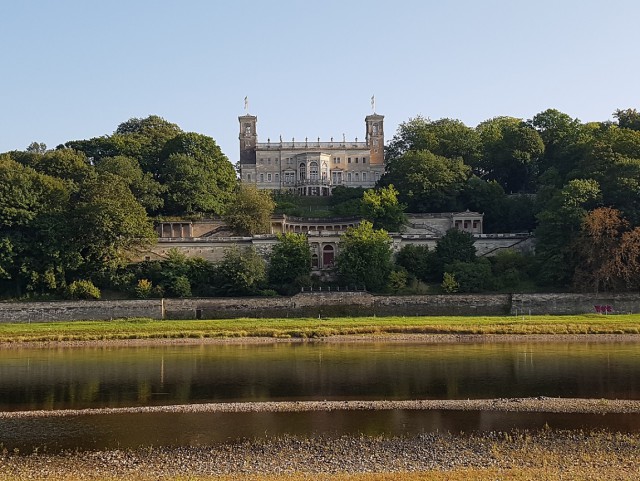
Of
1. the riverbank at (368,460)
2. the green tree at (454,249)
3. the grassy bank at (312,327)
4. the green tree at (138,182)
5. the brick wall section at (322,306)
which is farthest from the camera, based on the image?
the green tree at (138,182)

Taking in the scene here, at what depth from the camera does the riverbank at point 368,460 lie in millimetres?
15000

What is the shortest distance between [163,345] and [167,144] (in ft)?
99.5

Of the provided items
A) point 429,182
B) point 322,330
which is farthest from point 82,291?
point 429,182

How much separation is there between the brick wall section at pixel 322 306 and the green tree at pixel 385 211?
10523mm

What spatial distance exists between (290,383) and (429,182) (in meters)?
36.3

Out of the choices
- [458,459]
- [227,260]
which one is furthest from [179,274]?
[458,459]

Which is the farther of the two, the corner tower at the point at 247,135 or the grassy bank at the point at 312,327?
the corner tower at the point at 247,135

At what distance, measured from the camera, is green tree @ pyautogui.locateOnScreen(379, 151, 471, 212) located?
59.2 metres

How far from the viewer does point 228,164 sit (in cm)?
6519

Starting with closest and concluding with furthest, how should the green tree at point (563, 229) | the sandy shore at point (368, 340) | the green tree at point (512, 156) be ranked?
the sandy shore at point (368, 340)
the green tree at point (563, 229)
the green tree at point (512, 156)

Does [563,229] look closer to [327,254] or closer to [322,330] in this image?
[327,254]

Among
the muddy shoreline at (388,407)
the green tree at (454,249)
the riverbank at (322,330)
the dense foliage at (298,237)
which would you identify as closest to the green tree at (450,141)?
the dense foliage at (298,237)

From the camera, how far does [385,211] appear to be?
181 ft

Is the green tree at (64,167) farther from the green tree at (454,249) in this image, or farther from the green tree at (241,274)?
the green tree at (454,249)
